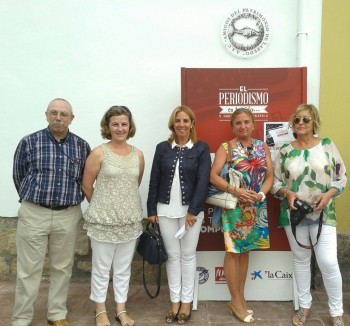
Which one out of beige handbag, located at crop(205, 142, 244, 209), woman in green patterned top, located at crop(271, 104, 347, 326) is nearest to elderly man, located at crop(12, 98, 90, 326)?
beige handbag, located at crop(205, 142, 244, 209)

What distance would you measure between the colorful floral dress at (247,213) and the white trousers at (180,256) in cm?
27

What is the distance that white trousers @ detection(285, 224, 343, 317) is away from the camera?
315cm

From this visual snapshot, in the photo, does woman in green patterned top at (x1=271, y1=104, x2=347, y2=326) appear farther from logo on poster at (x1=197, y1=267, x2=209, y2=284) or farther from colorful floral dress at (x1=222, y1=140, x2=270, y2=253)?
logo on poster at (x1=197, y1=267, x2=209, y2=284)

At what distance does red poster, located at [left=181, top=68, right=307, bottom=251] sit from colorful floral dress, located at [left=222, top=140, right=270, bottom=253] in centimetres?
37

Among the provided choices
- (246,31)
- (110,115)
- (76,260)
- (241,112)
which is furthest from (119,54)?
(76,260)

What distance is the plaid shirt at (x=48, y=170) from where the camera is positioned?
302 centimetres

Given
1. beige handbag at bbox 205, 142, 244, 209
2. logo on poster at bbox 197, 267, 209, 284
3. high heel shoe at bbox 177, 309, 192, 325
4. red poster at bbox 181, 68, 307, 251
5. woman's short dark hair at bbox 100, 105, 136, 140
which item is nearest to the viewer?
woman's short dark hair at bbox 100, 105, 136, 140

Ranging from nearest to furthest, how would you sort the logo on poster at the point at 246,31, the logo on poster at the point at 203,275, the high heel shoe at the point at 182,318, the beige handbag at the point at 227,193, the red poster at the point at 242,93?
the beige handbag at the point at 227,193, the high heel shoe at the point at 182,318, the red poster at the point at 242,93, the logo on poster at the point at 203,275, the logo on poster at the point at 246,31

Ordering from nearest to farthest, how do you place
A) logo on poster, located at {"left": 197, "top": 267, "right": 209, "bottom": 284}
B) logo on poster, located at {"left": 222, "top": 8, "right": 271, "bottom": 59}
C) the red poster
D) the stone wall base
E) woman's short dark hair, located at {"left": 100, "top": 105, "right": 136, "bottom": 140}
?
1. woman's short dark hair, located at {"left": 100, "top": 105, "right": 136, "bottom": 140}
2. the red poster
3. logo on poster, located at {"left": 197, "top": 267, "right": 209, "bottom": 284}
4. logo on poster, located at {"left": 222, "top": 8, "right": 271, "bottom": 59}
5. the stone wall base

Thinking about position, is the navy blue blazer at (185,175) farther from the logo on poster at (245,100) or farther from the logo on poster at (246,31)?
the logo on poster at (246,31)

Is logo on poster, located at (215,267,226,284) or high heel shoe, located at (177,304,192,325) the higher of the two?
logo on poster, located at (215,267,226,284)

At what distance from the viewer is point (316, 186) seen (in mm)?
3141

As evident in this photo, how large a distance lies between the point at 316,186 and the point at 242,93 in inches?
42.0

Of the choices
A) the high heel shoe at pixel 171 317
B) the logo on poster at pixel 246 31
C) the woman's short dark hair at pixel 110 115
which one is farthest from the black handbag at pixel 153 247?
the logo on poster at pixel 246 31
